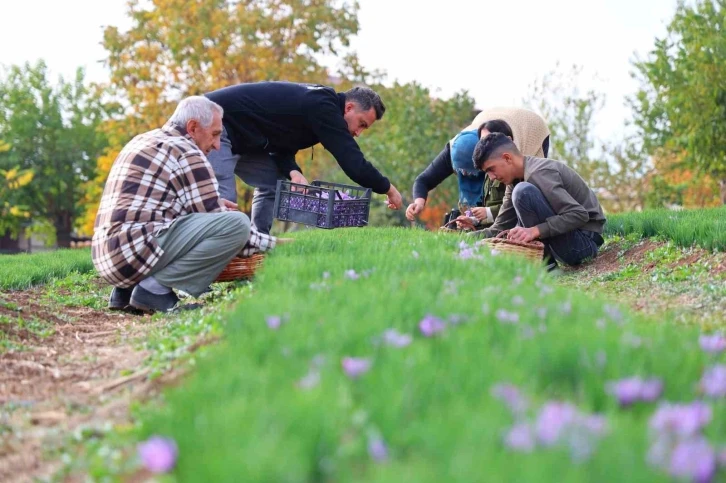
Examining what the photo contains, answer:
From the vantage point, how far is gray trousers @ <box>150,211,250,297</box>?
5367mm

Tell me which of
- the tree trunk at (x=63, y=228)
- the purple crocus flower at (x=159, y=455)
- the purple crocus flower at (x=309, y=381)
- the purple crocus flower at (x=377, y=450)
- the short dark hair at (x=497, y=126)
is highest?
the short dark hair at (x=497, y=126)

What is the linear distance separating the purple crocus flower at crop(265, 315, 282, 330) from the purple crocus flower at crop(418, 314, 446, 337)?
491 millimetres

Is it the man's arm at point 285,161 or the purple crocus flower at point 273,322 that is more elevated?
the man's arm at point 285,161

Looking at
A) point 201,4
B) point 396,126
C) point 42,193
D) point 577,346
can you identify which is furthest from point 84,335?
point 42,193

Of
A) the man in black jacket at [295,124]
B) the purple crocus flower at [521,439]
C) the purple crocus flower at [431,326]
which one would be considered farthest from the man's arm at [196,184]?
the purple crocus flower at [521,439]

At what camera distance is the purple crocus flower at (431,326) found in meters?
2.48

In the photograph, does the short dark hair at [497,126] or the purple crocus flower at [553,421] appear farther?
the short dark hair at [497,126]

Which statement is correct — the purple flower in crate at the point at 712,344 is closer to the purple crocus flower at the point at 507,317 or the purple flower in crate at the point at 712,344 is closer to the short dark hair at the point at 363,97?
the purple crocus flower at the point at 507,317

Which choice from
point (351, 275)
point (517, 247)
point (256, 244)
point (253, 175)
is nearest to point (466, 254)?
point (351, 275)

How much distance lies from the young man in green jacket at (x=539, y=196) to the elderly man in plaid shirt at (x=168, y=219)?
2.16m

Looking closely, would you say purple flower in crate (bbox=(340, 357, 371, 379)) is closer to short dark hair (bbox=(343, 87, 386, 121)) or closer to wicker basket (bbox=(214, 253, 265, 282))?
wicker basket (bbox=(214, 253, 265, 282))

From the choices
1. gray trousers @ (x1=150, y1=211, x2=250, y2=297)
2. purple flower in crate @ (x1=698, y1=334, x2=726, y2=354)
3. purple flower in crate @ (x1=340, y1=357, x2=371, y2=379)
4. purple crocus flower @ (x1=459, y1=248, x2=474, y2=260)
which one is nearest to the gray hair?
gray trousers @ (x1=150, y1=211, x2=250, y2=297)

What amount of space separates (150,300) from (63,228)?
35.1m

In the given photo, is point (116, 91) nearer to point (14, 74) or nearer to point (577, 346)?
point (14, 74)
